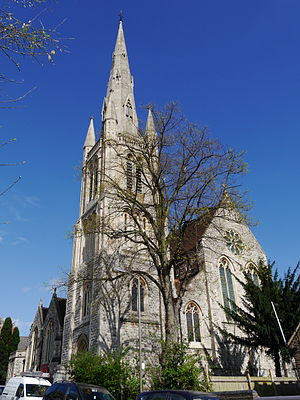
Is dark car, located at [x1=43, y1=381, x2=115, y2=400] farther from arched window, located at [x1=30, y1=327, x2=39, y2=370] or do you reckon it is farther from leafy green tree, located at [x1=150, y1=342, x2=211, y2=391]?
arched window, located at [x1=30, y1=327, x2=39, y2=370]

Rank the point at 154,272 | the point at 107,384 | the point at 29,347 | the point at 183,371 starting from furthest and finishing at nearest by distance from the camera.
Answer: the point at 29,347
the point at 154,272
the point at 107,384
the point at 183,371

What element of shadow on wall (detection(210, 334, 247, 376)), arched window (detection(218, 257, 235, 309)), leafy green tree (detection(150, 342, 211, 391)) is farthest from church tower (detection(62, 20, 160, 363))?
arched window (detection(218, 257, 235, 309))

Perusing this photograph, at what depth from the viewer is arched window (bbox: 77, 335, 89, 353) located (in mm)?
23805

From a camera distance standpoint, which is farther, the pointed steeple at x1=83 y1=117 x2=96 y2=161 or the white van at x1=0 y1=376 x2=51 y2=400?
the pointed steeple at x1=83 y1=117 x2=96 y2=161

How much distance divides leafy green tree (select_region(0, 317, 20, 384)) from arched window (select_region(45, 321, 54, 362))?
60.2 feet

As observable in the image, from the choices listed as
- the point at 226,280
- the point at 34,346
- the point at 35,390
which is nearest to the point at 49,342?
the point at 34,346

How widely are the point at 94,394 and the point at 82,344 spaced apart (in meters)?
16.1

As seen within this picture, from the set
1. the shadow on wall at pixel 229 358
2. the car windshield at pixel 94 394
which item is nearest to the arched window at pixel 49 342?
the shadow on wall at pixel 229 358

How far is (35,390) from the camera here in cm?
1379

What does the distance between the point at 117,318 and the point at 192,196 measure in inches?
393

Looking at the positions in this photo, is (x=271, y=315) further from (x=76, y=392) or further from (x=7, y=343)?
(x=7, y=343)

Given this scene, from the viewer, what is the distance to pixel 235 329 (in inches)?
1015

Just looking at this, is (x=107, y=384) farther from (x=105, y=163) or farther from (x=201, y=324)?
(x=105, y=163)

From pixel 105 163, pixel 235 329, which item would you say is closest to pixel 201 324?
pixel 235 329
